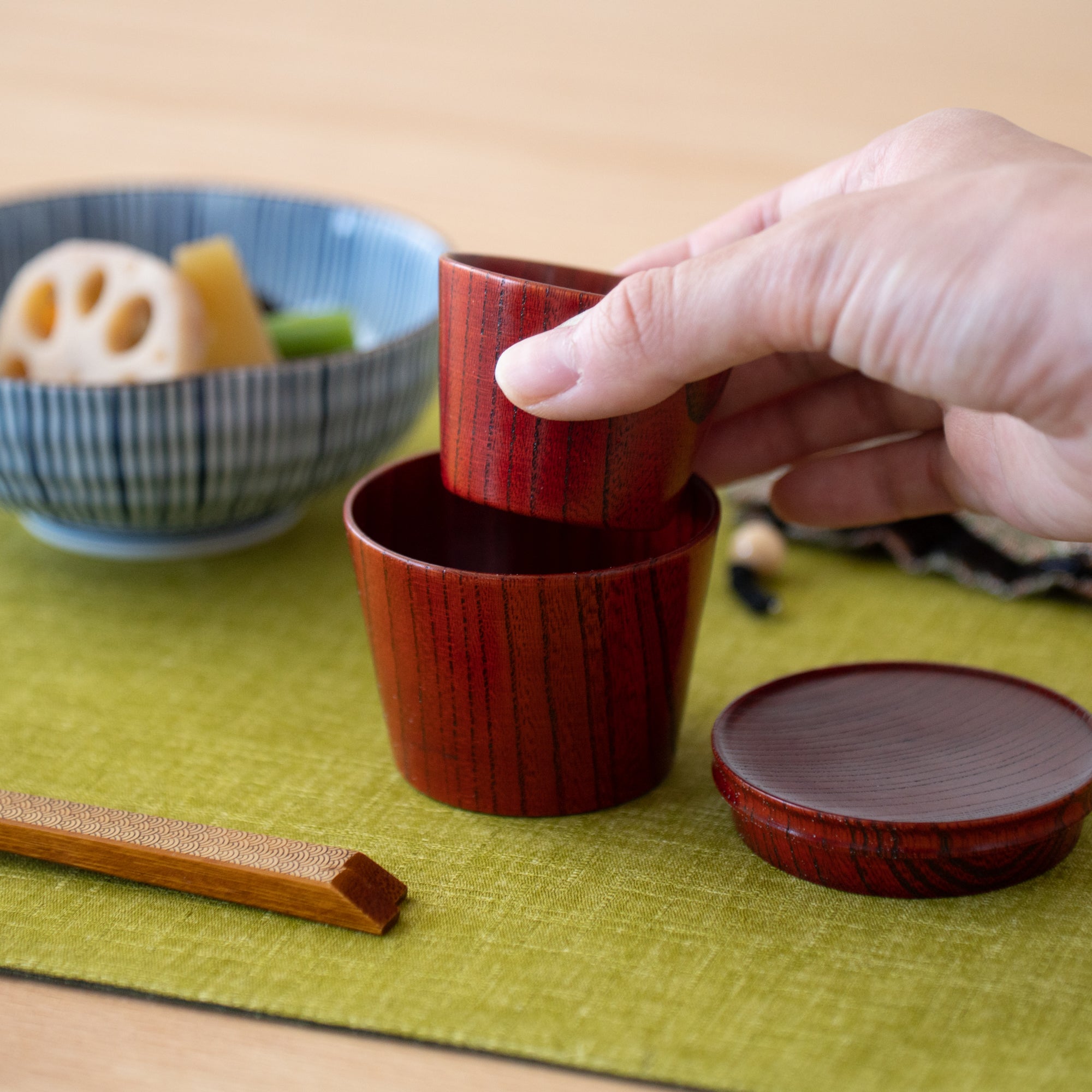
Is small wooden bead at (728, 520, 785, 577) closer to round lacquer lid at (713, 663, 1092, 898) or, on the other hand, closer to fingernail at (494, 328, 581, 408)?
round lacquer lid at (713, 663, 1092, 898)

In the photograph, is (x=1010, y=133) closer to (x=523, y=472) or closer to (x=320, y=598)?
(x=523, y=472)

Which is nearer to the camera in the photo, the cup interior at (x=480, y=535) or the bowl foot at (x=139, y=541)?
the cup interior at (x=480, y=535)

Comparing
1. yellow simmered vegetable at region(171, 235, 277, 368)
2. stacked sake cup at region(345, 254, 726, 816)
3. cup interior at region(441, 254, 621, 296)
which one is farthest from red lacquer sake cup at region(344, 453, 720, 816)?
yellow simmered vegetable at region(171, 235, 277, 368)

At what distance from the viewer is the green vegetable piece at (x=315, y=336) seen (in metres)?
0.91

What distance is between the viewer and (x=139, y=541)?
2.60 feet

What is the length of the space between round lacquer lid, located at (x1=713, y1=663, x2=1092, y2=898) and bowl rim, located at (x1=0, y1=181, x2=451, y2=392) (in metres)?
0.31

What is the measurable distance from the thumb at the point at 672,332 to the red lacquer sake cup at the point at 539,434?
0.5 inches

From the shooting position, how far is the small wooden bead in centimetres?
76

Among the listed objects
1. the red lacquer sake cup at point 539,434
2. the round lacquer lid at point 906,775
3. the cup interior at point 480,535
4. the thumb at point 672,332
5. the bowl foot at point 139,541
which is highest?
the thumb at point 672,332

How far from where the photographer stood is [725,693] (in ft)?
2.13

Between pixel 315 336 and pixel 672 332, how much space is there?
0.50 m

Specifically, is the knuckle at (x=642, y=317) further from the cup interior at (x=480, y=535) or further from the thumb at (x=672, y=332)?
the cup interior at (x=480, y=535)

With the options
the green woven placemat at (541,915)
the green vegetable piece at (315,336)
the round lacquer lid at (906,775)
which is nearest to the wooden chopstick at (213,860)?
the green woven placemat at (541,915)

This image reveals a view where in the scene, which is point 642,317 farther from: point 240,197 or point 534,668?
point 240,197
